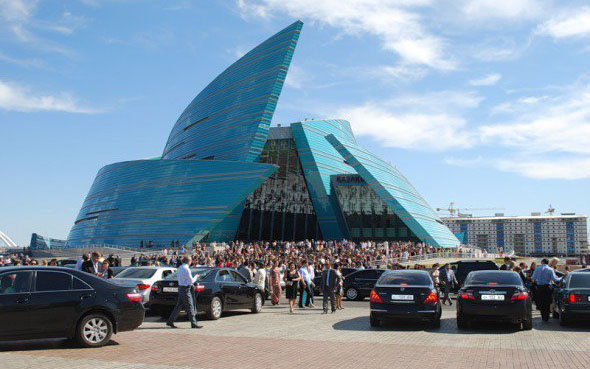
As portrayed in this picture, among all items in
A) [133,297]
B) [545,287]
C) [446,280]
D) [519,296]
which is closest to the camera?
[133,297]

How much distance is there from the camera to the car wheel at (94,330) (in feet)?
32.9

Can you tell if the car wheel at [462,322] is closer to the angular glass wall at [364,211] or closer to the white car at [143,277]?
the white car at [143,277]

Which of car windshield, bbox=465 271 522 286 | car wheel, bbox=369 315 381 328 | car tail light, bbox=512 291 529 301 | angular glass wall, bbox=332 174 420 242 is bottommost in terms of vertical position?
car wheel, bbox=369 315 381 328

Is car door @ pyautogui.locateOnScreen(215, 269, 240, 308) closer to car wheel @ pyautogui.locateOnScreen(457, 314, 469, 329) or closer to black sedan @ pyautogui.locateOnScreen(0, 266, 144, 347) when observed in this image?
black sedan @ pyautogui.locateOnScreen(0, 266, 144, 347)

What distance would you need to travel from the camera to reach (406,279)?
45.0 feet

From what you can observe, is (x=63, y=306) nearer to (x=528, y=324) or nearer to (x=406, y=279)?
(x=406, y=279)

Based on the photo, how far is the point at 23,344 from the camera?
10.4m

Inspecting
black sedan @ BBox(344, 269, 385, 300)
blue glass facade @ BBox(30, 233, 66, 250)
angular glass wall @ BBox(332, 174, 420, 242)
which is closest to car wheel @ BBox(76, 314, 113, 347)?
black sedan @ BBox(344, 269, 385, 300)

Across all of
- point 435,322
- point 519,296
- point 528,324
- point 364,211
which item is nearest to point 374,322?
point 435,322

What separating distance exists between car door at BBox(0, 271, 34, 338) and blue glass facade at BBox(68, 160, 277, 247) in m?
50.6

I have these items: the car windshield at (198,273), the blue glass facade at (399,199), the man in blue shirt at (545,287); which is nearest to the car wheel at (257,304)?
the car windshield at (198,273)

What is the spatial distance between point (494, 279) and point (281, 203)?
193 feet

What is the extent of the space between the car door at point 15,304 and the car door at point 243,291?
7.35 meters

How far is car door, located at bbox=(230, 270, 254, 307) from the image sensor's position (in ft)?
53.9
